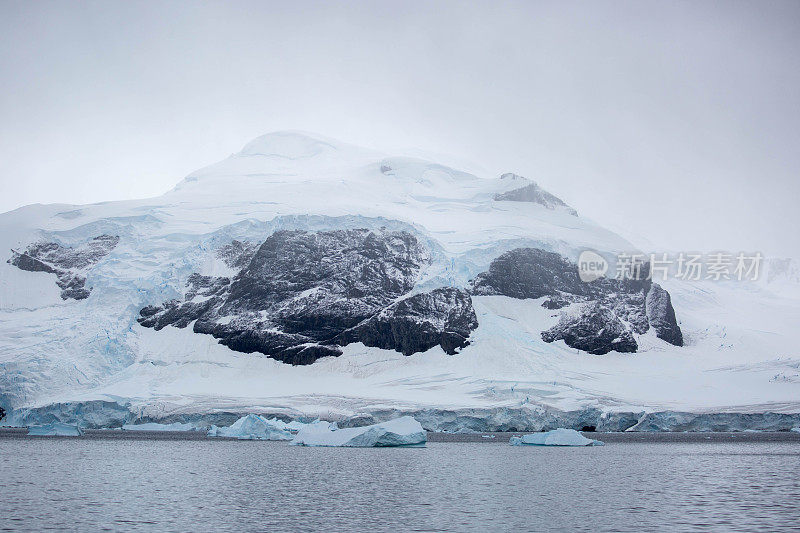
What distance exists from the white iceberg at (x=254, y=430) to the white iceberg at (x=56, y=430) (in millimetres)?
15287

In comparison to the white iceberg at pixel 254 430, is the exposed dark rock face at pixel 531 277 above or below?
above

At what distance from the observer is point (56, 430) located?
80.4 metres

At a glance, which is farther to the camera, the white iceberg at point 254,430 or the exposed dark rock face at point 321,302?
the exposed dark rock face at point 321,302

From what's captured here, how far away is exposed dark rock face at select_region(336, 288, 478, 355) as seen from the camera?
116 m

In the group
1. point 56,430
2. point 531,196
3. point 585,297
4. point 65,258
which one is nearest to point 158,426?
point 56,430

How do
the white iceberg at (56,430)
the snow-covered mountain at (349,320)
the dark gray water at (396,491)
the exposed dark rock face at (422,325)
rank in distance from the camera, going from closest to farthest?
the dark gray water at (396,491)
the white iceberg at (56,430)
the snow-covered mountain at (349,320)
the exposed dark rock face at (422,325)

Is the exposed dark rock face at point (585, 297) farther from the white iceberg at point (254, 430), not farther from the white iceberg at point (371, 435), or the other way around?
the white iceberg at point (371, 435)

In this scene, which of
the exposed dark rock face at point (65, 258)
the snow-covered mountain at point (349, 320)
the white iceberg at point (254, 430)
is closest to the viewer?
the white iceberg at point (254, 430)

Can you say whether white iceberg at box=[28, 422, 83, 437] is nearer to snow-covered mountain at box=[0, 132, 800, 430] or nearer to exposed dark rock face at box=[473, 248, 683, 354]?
snow-covered mountain at box=[0, 132, 800, 430]

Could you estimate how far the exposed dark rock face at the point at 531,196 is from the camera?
506 feet

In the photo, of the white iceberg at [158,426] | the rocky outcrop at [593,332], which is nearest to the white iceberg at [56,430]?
the white iceberg at [158,426]

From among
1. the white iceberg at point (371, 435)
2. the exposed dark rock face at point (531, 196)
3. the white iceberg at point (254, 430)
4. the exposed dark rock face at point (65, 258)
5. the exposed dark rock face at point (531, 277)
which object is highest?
the exposed dark rock face at point (531, 196)

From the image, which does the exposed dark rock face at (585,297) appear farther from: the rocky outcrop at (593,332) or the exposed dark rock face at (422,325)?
the exposed dark rock face at (422,325)

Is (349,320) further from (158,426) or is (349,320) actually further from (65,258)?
(65,258)
